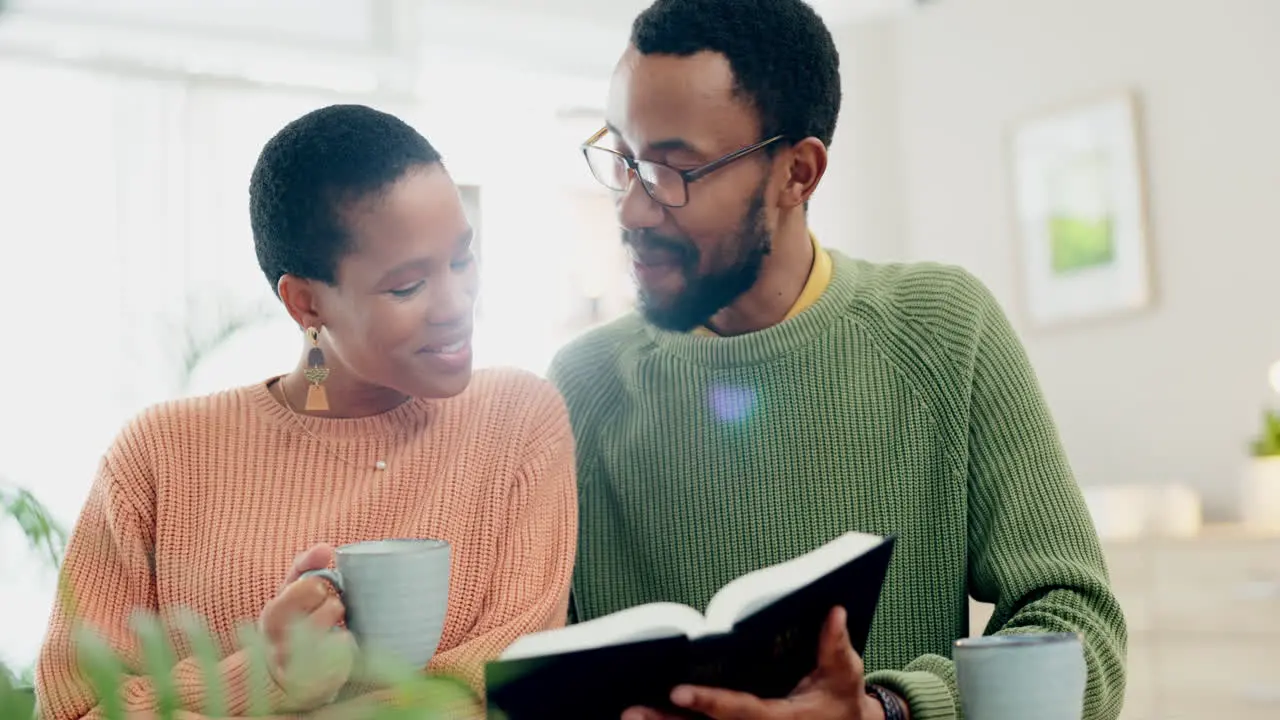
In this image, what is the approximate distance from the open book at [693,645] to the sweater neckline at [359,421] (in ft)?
1.64

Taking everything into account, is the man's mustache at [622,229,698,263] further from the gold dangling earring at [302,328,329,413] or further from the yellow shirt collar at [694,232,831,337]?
the gold dangling earring at [302,328,329,413]

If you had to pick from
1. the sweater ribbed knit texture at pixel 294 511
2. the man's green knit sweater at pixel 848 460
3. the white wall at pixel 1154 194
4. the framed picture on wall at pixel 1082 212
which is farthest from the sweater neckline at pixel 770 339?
the framed picture on wall at pixel 1082 212

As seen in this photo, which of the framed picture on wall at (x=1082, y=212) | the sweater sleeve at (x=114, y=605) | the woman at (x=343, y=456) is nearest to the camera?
the sweater sleeve at (x=114, y=605)

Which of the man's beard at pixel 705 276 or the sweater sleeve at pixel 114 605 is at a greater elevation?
the man's beard at pixel 705 276

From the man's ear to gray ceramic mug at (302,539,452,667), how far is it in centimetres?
83

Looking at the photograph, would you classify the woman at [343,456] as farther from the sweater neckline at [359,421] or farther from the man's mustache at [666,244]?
the man's mustache at [666,244]

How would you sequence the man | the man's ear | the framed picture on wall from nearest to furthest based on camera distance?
the man
the man's ear
the framed picture on wall

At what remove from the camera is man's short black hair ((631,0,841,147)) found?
161cm

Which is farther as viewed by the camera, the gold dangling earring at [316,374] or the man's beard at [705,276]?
the man's beard at [705,276]

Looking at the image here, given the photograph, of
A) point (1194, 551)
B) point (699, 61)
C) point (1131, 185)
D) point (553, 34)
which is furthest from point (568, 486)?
point (553, 34)

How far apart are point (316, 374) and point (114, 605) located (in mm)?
323

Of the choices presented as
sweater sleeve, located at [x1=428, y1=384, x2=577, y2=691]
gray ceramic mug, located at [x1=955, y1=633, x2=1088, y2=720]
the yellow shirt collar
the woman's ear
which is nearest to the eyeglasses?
the yellow shirt collar

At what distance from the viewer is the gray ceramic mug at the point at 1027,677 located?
101cm

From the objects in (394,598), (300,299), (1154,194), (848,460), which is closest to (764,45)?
(848,460)
